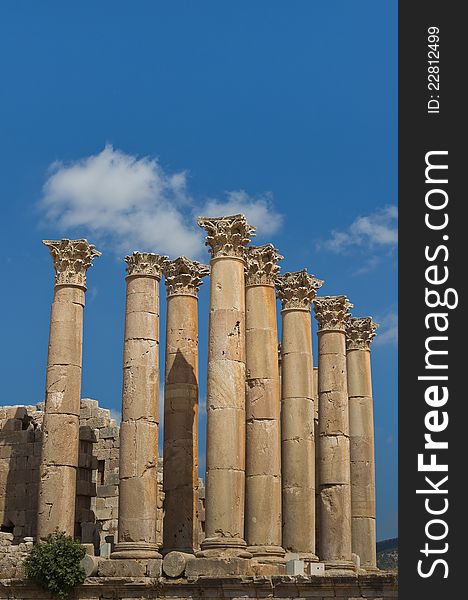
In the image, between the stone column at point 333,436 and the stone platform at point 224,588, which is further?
the stone column at point 333,436

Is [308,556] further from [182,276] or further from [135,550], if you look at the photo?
[182,276]

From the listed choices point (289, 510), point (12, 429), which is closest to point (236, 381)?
point (289, 510)

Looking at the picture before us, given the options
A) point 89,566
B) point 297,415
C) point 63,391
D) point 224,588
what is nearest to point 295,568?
point 224,588

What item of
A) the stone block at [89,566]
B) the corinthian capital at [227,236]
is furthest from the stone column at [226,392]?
the stone block at [89,566]

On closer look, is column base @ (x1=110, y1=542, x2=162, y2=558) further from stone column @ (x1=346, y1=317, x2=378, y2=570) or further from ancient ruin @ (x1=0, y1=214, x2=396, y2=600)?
stone column @ (x1=346, y1=317, x2=378, y2=570)

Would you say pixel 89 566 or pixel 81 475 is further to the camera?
pixel 81 475

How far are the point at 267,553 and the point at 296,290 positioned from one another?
→ 10.3m

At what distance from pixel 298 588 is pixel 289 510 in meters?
8.11

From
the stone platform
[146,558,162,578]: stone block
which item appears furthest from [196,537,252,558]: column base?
[146,558,162,578]: stone block

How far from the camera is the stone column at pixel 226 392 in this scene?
3009cm

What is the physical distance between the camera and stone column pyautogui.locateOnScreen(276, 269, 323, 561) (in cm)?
3628

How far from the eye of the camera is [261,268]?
3600cm

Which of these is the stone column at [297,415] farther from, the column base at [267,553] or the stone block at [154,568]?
the stone block at [154,568]

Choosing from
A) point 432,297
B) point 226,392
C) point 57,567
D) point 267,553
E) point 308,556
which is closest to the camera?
point 432,297
